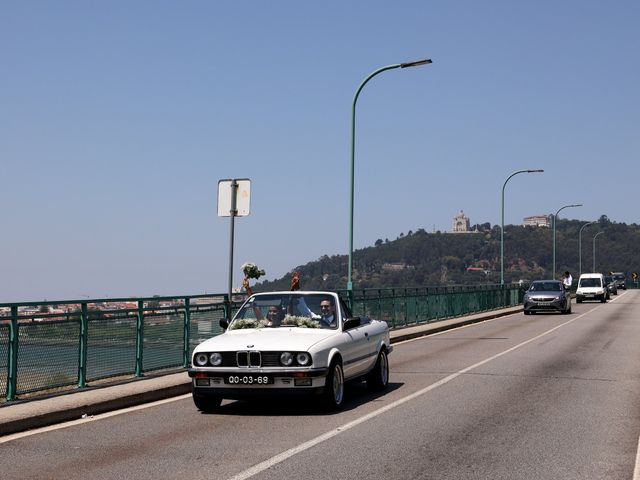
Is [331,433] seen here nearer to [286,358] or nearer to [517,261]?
[286,358]

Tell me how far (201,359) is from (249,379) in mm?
707

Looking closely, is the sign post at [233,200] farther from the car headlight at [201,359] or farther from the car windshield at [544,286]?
the car windshield at [544,286]

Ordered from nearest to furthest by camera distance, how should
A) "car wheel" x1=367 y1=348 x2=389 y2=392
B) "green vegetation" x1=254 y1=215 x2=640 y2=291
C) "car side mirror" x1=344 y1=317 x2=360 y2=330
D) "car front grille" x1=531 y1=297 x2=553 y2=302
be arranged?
"car side mirror" x1=344 y1=317 x2=360 y2=330
"car wheel" x1=367 y1=348 x2=389 y2=392
"car front grille" x1=531 y1=297 x2=553 y2=302
"green vegetation" x1=254 y1=215 x2=640 y2=291

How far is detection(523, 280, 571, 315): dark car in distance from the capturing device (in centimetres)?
4120

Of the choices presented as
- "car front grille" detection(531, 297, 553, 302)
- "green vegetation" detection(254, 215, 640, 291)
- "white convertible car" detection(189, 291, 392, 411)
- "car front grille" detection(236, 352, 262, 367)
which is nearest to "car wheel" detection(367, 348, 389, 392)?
"white convertible car" detection(189, 291, 392, 411)

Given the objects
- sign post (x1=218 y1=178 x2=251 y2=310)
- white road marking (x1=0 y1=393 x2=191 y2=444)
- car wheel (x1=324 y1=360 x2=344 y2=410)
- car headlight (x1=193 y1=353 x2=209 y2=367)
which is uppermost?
sign post (x1=218 y1=178 x2=251 y2=310)

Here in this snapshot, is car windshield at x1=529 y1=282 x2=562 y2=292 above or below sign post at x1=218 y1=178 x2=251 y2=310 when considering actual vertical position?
below

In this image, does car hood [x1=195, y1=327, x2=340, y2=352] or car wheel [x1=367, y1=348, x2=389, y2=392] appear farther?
car wheel [x1=367, y1=348, x2=389, y2=392]

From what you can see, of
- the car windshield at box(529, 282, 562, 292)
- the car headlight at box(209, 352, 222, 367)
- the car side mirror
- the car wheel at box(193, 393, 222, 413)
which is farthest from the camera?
the car windshield at box(529, 282, 562, 292)

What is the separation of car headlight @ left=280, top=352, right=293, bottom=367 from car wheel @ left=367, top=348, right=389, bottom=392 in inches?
104

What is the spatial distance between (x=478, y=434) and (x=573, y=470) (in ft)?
6.17

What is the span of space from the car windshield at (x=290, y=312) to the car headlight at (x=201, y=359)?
45.4 inches

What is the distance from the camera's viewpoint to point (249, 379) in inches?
426

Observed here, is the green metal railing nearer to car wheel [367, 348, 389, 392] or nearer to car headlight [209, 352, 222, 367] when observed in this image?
car headlight [209, 352, 222, 367]
